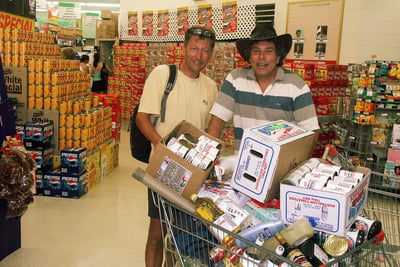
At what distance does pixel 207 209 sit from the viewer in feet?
5.06

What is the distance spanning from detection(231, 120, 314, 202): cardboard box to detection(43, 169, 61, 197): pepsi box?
3800 millimetres

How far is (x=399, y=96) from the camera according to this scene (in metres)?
5.28

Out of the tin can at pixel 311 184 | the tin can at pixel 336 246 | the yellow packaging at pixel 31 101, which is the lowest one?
the tin can at pixel 336 246

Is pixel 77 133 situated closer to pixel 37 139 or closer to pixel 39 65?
pixel 37 139

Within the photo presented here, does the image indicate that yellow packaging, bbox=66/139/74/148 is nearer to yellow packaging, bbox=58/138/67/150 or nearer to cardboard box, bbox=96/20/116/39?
yellow packaging, bbox=58/138/67/150

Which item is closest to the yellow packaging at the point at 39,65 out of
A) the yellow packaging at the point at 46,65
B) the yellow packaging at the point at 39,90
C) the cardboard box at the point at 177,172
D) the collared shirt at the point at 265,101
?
the yellow packaging at the point at 46,65

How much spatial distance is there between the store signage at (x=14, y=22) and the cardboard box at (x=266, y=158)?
5.15 metres

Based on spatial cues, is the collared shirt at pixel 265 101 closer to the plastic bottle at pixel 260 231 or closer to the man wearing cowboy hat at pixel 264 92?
the man wearing cowboy hat at pixel 264 92

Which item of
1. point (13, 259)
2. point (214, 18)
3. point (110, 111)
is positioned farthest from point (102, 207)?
point (214, 18)

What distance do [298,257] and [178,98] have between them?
1.45m

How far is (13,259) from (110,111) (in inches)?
122

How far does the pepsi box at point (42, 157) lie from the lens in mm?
4816

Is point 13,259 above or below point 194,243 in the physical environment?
below

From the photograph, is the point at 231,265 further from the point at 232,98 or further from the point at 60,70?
the point at 60,70
